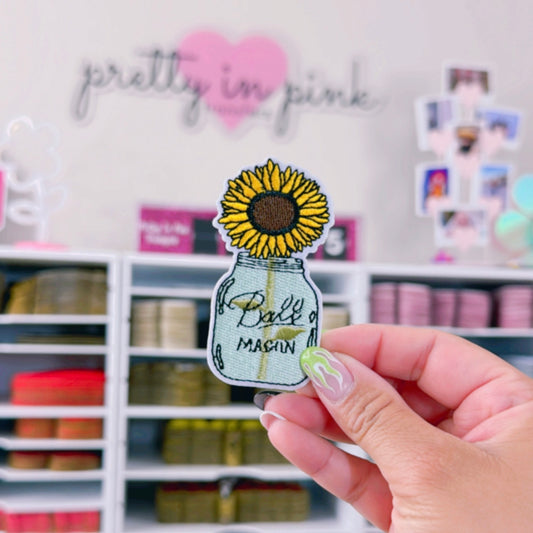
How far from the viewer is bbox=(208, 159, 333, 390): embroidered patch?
2.28 ft

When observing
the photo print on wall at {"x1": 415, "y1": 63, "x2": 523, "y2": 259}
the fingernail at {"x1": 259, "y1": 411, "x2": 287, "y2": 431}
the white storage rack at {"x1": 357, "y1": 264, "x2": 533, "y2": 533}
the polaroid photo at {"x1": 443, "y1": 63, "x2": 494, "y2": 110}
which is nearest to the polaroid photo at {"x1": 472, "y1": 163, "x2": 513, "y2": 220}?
the photo print on wall at {"x1": 415, "y1": 63, "x2": 523, "y2": 259}

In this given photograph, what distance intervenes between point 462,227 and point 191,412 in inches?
51.9

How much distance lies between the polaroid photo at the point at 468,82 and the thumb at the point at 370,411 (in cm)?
225

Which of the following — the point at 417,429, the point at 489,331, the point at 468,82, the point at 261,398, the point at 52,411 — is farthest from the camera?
the point at 468,82

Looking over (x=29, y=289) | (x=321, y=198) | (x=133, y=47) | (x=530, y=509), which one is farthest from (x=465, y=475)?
(x=133, y=47)

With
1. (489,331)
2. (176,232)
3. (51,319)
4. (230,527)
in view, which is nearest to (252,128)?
(176,232)

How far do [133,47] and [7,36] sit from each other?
492 millimetres

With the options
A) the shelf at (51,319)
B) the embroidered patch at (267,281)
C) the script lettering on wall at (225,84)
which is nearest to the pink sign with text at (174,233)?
the shelf at (51,319)

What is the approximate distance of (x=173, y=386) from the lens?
2.15 m

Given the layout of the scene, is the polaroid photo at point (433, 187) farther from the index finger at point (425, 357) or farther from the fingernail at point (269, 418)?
the fingernail at point (269, 418)

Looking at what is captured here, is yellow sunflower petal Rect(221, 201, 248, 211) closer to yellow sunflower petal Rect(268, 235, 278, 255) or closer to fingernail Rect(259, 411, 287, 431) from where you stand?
yellow sunflower petal Rect(268, 235, 278, 255)

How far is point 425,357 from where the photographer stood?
2.75 feet

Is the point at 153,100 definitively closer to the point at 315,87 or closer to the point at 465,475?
the point at 315,87

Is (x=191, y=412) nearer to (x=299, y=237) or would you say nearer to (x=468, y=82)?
(x=299, y=237)
